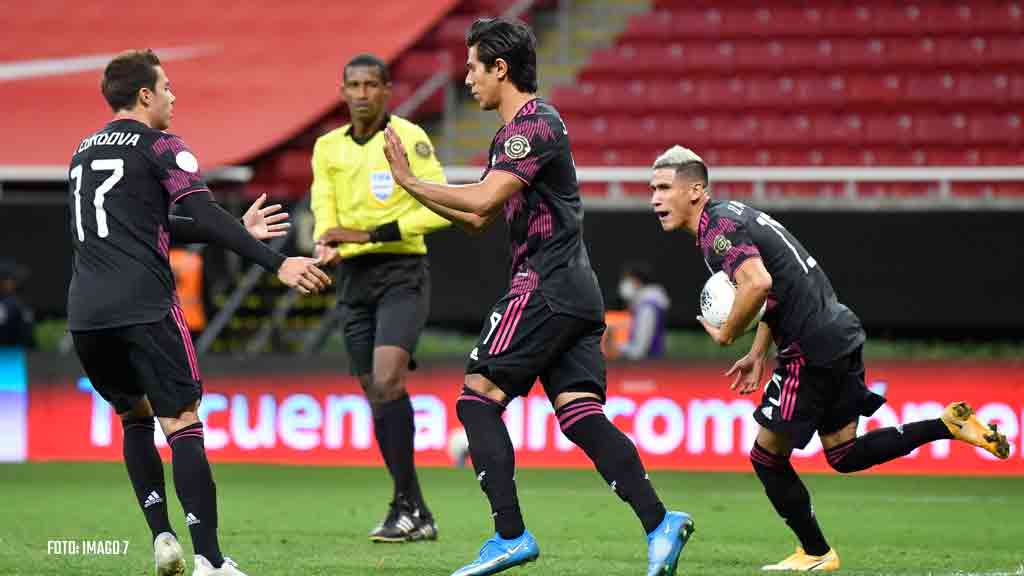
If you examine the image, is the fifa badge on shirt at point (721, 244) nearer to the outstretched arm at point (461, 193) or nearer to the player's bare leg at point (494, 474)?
the outstretched arm at point (461, 193)

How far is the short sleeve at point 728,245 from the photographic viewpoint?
6324 millimetres

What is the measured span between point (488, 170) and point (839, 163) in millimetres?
11456

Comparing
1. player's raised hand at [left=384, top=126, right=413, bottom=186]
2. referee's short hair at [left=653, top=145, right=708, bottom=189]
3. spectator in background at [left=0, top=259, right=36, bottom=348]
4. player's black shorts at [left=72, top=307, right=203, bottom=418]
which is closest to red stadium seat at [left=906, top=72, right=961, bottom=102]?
spectator in background at [left=0, top=259, right=36, bottom=348]

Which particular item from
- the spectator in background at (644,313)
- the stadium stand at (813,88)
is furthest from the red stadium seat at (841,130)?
the spectator in background at (644,313)

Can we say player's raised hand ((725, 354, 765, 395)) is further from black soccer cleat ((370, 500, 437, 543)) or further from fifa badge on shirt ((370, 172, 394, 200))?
fifa badge on shirt ((370, 172, 394, 200))

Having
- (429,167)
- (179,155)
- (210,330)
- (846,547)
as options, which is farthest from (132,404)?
(210,330)

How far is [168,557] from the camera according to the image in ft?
19.2

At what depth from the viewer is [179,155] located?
5.99 metres

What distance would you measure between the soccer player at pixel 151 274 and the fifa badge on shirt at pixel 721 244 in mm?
1606

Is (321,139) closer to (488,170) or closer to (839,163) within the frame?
(488,170)

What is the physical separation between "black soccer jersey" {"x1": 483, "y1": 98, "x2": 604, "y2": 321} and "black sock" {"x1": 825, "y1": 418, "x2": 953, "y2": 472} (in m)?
1.51

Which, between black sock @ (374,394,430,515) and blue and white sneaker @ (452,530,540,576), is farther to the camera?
black sock @ (374,394,430,515)

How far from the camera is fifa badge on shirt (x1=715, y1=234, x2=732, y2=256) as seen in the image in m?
6.38

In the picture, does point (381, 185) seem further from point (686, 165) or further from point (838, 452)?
point (838, 452)
